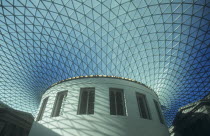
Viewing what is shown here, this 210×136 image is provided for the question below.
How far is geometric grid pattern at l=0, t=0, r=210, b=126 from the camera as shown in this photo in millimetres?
20281

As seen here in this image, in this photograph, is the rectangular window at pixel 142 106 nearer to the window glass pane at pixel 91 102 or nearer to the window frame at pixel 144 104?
the window frame at pixel 144 104

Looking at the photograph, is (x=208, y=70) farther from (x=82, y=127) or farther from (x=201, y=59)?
(x=82, y=127)

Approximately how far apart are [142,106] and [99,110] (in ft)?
17.1

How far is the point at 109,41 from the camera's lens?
82.1ft

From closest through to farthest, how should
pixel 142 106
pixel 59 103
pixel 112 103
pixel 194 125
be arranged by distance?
pixel 112 103, pixel 142 106, pixel 59 103, pixel 194 125

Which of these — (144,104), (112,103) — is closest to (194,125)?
→ (144,104)

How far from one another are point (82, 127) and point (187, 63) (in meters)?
29.1

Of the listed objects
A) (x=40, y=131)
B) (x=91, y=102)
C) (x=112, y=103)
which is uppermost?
(x=91, y=102)

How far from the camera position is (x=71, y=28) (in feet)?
75.7

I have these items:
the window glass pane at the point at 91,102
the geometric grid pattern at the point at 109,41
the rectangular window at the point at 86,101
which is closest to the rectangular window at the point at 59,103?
the rectangular window at the point at 86,101

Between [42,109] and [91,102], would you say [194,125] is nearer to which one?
[91,102]

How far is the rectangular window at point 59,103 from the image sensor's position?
1350cm

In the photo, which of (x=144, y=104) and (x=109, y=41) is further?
(x=109, y=41)

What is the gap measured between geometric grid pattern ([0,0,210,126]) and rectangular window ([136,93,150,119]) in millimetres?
13236
